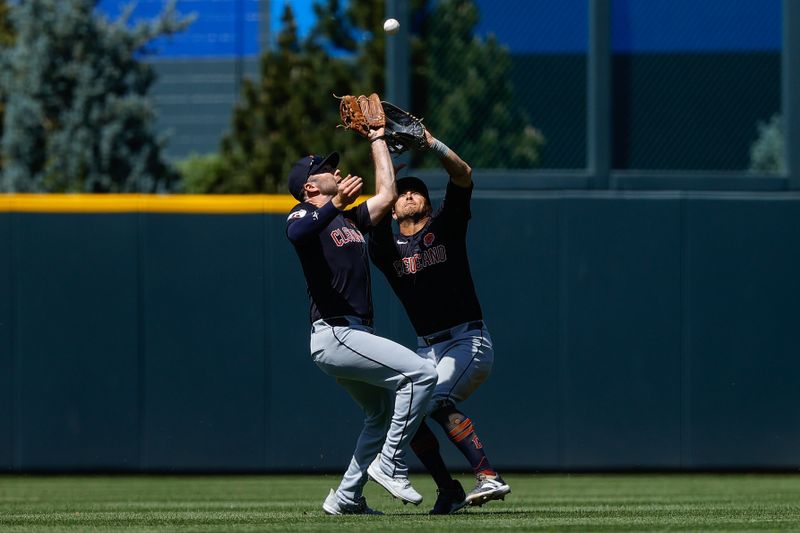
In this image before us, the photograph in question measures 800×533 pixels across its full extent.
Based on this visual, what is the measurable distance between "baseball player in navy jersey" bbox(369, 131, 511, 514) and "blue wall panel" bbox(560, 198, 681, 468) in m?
2.89

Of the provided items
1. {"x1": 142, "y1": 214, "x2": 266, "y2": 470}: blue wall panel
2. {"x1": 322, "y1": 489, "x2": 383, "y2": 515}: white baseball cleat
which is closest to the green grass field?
{"x1": 322, "y1": 489, "x2": 383, "y2": 515}: white baseball cleat

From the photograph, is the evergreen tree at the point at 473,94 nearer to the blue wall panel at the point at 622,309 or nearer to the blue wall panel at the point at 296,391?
the blue wall panel at the point at 622,309

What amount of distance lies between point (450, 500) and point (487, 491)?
26 centimetres

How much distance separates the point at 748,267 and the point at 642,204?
0.84 metres

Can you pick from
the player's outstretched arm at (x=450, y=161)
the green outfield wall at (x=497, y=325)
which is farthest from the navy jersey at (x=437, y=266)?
the green outfield wall at (x=497, y=325)

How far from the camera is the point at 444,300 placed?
6.32 m

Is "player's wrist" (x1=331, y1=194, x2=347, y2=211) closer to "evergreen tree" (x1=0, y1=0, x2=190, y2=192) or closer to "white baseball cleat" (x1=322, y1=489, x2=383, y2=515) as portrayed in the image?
"white baseball cleat" (x1=322, y1=489, x2=383, y2=515)

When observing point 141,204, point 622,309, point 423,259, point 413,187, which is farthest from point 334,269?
point 622,309

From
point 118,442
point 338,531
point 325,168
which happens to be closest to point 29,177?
point 118,442

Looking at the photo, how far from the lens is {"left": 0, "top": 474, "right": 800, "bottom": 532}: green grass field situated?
212 inches

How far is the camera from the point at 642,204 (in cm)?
920

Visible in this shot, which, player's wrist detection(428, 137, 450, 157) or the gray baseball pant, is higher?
player's wrist detection(428, 137, 450, 157)

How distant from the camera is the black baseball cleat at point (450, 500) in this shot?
6.07m

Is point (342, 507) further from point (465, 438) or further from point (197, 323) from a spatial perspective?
point (197, 323)
